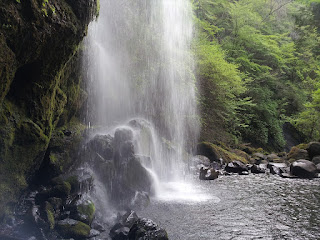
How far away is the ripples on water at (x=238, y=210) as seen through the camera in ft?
19.2

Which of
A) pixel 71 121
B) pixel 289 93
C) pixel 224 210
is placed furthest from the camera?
pixel 289 93

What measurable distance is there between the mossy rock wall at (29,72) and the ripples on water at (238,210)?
339 cm

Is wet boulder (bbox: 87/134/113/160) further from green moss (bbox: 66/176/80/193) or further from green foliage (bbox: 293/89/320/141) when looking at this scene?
green foliage (bbox: 293/89/320/141)

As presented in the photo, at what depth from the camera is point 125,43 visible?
571 inches

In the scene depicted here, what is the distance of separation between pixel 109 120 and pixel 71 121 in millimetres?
4051

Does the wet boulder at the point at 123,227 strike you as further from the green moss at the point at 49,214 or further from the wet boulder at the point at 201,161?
the wet boulder at the point at 201,161

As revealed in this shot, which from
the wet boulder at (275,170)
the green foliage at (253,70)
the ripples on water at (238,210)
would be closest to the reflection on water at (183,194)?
the ripples on water at (238,210)

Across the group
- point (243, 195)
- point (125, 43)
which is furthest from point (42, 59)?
point (125, 43)

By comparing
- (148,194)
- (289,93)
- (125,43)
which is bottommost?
(148,194)

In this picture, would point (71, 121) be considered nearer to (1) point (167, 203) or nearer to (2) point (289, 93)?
(1) point (167, 203)

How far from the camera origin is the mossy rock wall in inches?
188

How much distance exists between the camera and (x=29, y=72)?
6.05 m

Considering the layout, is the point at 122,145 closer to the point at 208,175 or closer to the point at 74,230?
the point at 74,230

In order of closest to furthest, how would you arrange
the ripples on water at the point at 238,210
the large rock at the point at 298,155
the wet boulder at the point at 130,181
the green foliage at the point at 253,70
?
the ripples on water at the point at 238,210, the wet boulder at the point at 130,181, the large rock at the point at 298,155, the green foliage at the point at 253,70
